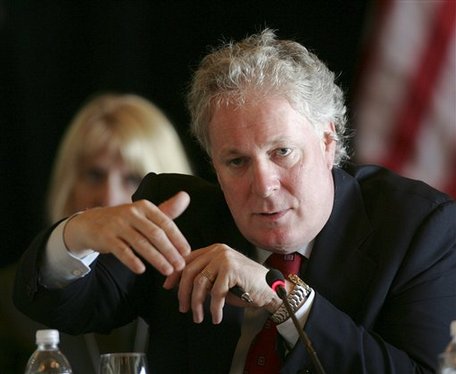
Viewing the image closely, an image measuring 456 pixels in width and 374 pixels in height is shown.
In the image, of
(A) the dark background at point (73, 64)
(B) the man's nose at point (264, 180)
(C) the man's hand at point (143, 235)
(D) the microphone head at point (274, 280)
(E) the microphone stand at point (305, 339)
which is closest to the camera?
(E) the microphone stand at point (305, 339)

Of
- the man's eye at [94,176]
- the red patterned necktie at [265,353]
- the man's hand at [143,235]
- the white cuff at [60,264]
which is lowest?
the man's eye at [94,176]

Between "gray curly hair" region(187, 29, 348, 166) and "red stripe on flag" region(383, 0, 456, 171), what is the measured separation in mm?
1105

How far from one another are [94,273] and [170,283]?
1.22 feet

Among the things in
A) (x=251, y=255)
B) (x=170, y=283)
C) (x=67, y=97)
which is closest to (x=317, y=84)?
(x=251, y=255)


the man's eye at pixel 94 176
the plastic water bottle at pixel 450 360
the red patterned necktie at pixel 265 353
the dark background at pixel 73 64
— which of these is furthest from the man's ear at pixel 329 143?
the dark background at pixel 73 64

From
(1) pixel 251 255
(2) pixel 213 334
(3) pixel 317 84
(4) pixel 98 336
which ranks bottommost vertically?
(4) pixel 98 336

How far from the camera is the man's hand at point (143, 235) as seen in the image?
1.94m

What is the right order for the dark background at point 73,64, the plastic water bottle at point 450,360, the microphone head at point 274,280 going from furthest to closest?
1. the dark background at point 73,64
2. the microphone head at point 274,280
3. the plastic water bottle at point 450,360

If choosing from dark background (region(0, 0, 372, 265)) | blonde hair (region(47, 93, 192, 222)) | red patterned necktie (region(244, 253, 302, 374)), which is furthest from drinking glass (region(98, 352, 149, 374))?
→ dark background (region(0, 0, 372, 265))

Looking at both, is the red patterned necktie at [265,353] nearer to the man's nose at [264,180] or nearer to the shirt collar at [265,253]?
the shirt collar at [265,253]

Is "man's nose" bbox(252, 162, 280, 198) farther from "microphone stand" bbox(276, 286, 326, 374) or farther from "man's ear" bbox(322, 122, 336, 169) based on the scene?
"microphone stand" bbox(276, 286, 326, 374)

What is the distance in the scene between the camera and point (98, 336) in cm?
329

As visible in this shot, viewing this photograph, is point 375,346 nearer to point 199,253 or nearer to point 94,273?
point 199,253

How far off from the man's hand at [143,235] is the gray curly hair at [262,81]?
36 cm
